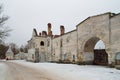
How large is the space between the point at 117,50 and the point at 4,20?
610 inches

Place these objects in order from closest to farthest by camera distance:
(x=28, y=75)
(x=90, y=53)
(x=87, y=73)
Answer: (x=28, y=75)
(x=87, y=73)
(x=90, y=53)

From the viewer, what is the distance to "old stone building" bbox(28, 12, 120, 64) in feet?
71.0

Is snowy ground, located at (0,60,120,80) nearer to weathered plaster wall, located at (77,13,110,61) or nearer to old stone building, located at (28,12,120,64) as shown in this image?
old stone building, located at (28,12,120,64)

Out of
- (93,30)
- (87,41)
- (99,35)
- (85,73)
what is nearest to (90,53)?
(87,41)

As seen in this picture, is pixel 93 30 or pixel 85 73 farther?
pixel 93 30

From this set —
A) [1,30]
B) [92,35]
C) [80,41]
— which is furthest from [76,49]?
[1,30]

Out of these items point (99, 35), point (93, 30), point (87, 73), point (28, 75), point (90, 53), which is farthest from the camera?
point (90, 53)

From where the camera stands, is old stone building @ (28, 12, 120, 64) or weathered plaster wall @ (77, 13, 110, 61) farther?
weathered plaster wall @ (77, 13, 110, 61)

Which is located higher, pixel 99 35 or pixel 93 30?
pixel 93 30

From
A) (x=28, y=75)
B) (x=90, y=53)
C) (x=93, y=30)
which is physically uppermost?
(x=93, y=30)

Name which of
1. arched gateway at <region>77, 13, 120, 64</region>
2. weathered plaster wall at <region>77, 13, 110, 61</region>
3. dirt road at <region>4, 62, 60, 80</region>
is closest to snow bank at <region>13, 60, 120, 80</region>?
dirt road at <region>4, 62, 60, 80</region>

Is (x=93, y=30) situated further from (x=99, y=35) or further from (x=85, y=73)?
(x=85, y=73)

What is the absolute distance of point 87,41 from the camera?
27.1 metres

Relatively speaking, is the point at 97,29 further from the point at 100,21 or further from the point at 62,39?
the point at 62,39
